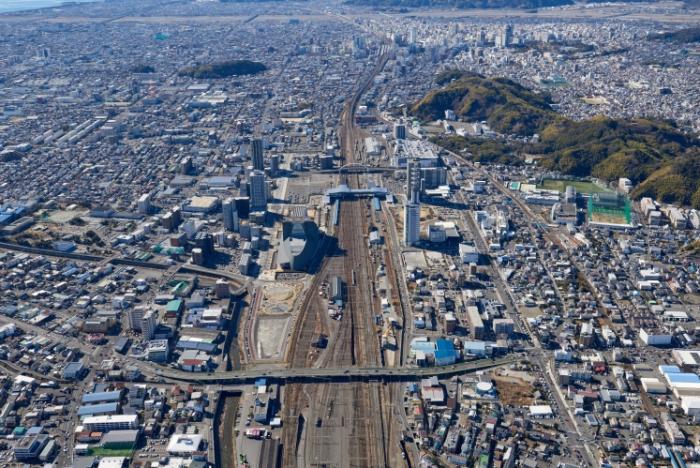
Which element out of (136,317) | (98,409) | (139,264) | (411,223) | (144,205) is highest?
(411,223)

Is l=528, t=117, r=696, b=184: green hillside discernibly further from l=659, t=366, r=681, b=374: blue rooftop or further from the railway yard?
l=659, t=366, r=681, b=374: blue rooftop

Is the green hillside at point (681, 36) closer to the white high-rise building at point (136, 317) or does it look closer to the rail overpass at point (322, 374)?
the rail overpass at point (322, 374)

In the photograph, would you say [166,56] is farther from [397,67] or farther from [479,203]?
[479,203]

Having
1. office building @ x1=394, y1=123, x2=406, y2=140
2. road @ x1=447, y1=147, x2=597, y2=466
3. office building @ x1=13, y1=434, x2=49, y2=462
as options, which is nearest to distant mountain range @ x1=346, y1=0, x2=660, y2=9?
office building @ x1=394, y1=123, x2=406, y2=140

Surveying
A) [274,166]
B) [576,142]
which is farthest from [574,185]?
[274,166]

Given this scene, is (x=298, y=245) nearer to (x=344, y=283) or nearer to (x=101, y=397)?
(x=344, y=283)

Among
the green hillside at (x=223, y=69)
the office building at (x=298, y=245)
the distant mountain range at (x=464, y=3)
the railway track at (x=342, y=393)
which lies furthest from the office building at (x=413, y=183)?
the distant mountain range at (x=464, y=3)

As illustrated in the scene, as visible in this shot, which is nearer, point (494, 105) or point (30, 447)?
point (30, 447)
